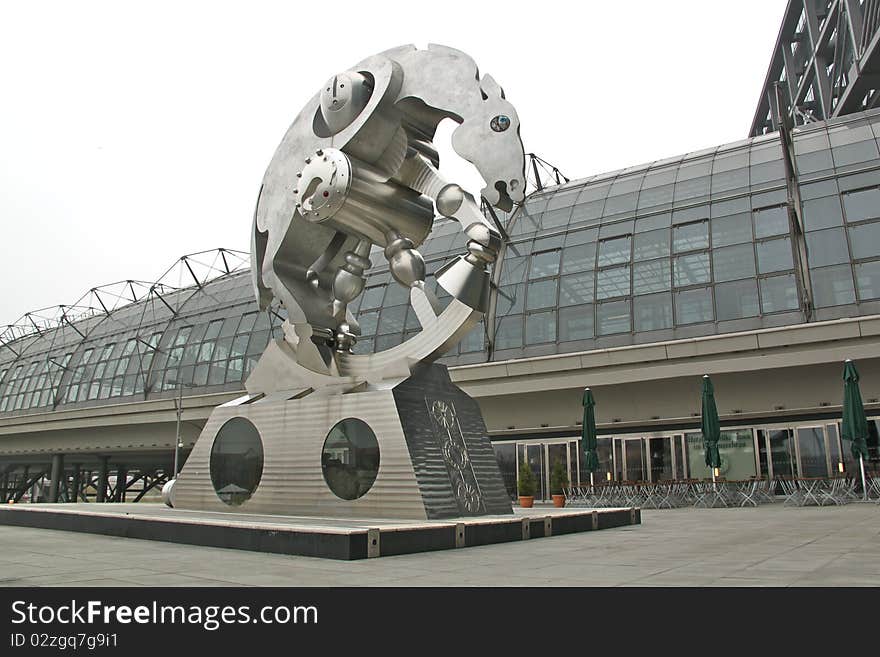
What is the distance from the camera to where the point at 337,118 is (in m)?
12.7

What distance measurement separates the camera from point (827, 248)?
2486cm

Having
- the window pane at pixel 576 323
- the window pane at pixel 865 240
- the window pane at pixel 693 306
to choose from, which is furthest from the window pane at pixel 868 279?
the window pane at pixel 576 323

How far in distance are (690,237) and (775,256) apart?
10.8 feet

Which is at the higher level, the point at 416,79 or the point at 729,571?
the point at 416,79

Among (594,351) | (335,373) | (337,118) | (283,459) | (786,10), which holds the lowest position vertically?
(283,459)

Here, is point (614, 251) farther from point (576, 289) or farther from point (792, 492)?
point (792, 492)

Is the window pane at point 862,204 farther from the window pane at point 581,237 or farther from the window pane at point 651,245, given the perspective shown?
the window pane at point 581,237

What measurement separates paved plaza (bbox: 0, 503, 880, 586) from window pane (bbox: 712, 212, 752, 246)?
58.5ft

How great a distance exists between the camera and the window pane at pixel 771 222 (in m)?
26.0

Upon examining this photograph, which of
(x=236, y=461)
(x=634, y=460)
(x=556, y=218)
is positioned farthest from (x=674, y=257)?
(x=236, y=461)
